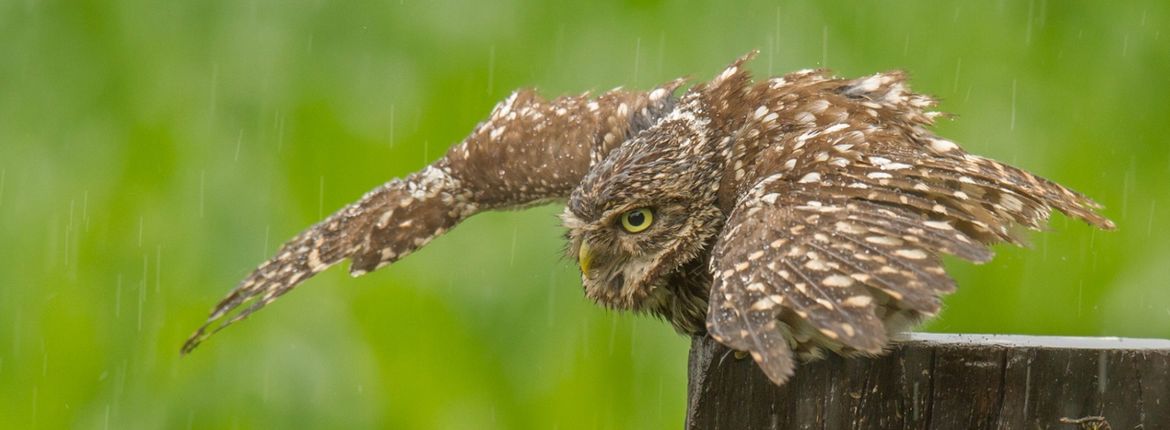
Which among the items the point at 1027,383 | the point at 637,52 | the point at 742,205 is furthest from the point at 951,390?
the point at 637,52

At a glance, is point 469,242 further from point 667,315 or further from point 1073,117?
point 1073,117

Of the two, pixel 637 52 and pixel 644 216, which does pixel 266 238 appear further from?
pixel 644 216

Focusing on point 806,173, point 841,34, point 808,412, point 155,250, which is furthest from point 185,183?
point 808,412

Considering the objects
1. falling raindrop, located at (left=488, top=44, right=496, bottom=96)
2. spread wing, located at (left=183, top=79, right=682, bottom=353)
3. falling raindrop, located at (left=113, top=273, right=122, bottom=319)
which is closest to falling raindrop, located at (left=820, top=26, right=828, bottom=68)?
spread wing, located at (left=183, top=79, right=682, bottom=353)

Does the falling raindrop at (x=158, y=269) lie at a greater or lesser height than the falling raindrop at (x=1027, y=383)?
lesser

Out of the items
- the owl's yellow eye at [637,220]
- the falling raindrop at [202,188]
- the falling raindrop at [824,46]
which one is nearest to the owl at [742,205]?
the owl's yellow eye at [637,220]

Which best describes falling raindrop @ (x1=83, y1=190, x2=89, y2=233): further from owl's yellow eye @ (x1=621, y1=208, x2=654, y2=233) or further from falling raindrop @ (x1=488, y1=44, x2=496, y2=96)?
owl's yellow eye @ (x1=621, y1=208, x2=654, y2=233)

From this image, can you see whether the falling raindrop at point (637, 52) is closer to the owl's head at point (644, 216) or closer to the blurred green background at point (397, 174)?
the blurred green background at point (397, 174)
